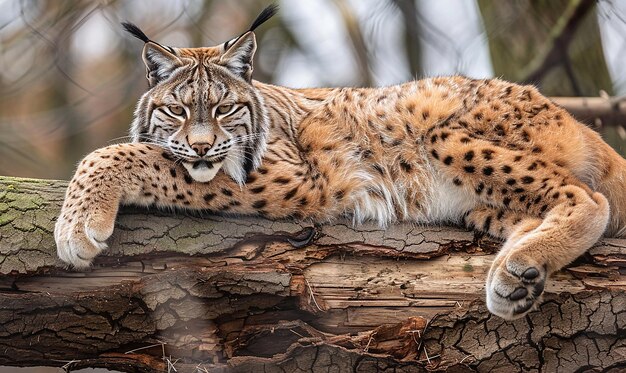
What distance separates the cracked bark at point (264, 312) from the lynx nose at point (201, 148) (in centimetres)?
28

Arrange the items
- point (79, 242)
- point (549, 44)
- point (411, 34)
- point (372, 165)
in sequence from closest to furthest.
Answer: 1. point (79, 242)
2. point (372, 165)
3. point (549, 44)
4. point (411, 34)

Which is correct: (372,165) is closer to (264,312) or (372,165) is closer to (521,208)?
(521,208)

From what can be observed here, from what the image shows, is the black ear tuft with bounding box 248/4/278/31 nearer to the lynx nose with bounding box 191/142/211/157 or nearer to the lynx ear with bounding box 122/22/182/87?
the lynx ear with bounding box 122/22/182/87

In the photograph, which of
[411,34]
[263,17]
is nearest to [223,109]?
[263,17]

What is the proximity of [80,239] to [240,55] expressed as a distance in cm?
94

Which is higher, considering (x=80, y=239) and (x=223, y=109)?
(x=223, y=109)

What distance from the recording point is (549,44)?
13.4ft

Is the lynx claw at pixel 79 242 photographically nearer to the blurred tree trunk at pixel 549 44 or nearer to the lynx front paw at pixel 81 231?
the lynx front paw at pixel 81 231

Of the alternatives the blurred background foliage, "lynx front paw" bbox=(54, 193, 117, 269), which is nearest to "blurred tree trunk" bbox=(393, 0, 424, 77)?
the blurred background foliage

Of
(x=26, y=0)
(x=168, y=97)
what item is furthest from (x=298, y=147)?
(x=26, y=0)

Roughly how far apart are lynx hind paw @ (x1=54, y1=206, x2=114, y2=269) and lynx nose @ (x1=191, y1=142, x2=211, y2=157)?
40cm

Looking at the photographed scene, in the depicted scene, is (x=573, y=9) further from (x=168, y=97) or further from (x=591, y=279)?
(x=168, y=97)

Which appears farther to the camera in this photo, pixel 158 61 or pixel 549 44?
pixel 549 44

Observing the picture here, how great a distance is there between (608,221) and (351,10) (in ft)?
8.10
